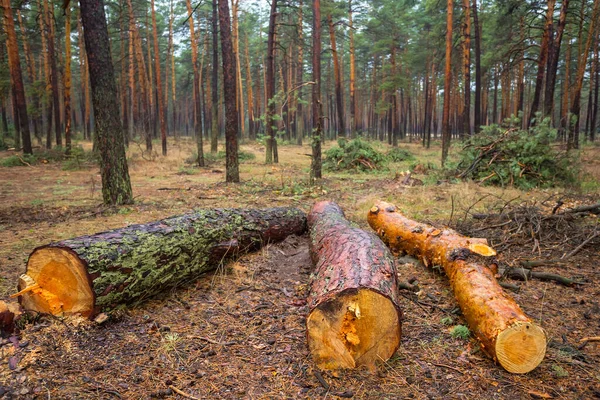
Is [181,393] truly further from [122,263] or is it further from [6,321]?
[6,321]

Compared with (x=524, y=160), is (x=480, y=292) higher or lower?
lower

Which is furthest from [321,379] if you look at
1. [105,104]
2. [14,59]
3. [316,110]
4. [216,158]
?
[14,59]

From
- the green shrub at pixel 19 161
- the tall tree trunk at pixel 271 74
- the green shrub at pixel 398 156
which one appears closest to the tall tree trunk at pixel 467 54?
the green shrub at pixel 398 156

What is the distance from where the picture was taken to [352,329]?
272 cm

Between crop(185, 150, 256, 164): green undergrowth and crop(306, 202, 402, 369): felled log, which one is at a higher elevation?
crop(185, 150, 256, 164): green undergrowth

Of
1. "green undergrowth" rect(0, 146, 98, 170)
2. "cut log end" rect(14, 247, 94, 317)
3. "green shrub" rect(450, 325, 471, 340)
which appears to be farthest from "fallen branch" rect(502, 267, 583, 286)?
"green undergrowth" rect(0, 146, 98, 170)

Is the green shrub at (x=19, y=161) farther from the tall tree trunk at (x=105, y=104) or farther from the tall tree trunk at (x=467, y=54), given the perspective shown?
the tall tree trunk at (x=467, y=54)

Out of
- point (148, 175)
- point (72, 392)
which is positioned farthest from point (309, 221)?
point (148, 175)

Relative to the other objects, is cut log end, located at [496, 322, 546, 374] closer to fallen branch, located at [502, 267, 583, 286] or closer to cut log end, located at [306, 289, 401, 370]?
cut log end, located at [306, 289, 401, 370]

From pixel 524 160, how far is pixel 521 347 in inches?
367

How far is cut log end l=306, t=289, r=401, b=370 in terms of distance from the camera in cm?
271

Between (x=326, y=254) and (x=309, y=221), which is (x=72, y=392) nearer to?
(x=326, y=254)

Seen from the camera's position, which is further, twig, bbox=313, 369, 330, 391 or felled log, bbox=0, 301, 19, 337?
felled log, bbox=0, 301, 19, 337

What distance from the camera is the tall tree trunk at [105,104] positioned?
23.5 feet
